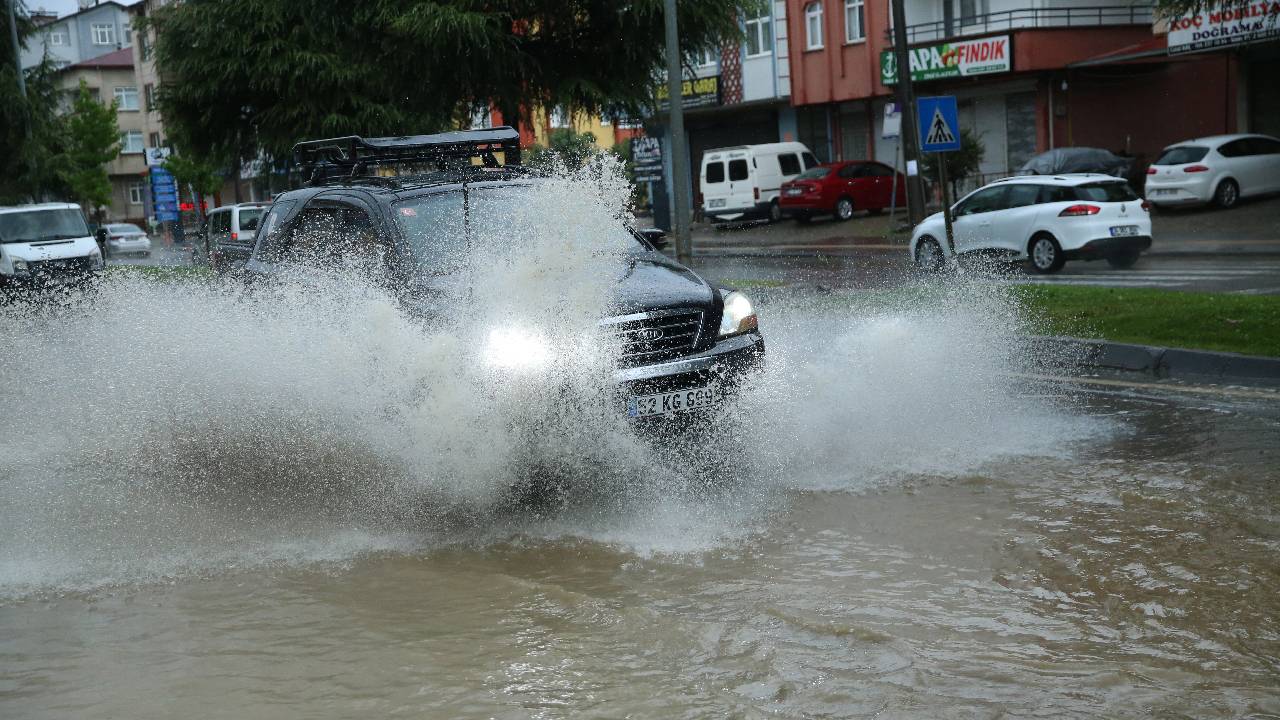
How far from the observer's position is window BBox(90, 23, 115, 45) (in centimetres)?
10544

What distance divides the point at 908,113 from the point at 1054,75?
10.1m

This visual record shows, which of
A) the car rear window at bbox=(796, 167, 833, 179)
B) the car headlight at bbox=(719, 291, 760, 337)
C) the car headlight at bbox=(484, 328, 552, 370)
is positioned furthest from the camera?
the car rear window at bbox=(796, 167, 833, 179)

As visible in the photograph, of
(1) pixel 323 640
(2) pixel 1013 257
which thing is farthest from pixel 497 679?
(2) pixel 1013 257

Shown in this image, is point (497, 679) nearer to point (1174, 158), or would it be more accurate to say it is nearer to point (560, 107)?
point (560, 107)

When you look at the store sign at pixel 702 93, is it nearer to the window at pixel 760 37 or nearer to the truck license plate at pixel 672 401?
the window at pixel 760 37

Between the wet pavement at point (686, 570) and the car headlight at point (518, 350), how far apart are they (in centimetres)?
57

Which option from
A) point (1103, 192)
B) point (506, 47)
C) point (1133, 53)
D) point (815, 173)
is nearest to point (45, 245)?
point (506, 47)

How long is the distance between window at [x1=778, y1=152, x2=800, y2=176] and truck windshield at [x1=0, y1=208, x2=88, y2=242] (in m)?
20.9

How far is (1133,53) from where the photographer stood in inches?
1310

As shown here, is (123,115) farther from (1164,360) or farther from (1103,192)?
(1164,360)

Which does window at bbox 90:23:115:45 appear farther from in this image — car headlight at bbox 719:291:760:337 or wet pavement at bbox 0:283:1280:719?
car headlight at bbox 719:291:760:337

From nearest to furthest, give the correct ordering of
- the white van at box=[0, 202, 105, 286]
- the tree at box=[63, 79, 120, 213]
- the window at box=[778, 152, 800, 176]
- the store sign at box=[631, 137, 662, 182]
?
1. the white van at box=[0, 202, 105, 286]
2. the store sign at box=[631, 137, 662, 182]
3. the window at box=[778, 152, 800, 176]
4. the tree at box=[63, 79, 120, 213]

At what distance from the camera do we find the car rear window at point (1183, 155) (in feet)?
89.3

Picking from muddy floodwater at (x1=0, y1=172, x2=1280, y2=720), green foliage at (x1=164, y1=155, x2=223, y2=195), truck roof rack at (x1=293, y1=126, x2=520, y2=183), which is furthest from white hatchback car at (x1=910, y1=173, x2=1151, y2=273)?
green foliage at (x1=164, y1=155, x2=223, y2=195)
